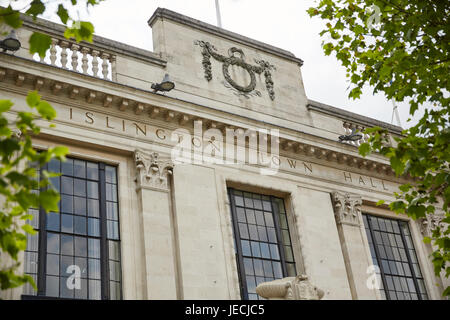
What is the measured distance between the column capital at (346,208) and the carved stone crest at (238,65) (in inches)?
167

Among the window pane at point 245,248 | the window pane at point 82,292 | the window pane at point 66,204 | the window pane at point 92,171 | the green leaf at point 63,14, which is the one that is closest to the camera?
the green leaf at point 63,14

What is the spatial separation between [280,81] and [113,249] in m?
9.95

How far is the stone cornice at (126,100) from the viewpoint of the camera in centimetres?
1784

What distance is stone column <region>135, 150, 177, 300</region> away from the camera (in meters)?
17.4

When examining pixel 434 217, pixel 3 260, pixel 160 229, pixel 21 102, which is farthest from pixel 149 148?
pixel 434 217

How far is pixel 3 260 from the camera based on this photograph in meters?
15.3

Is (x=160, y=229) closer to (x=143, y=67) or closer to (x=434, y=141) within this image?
(x=143, y=67)

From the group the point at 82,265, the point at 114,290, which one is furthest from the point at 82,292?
the point at 114,290

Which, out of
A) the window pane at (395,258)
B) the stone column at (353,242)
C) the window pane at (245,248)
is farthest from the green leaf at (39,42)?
the window pane at (395,258)

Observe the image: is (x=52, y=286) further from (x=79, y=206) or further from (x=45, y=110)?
(x=45, y=110)

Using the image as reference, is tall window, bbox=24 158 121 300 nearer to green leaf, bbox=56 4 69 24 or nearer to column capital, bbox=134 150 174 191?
column capital, bbox=134 150 174 191

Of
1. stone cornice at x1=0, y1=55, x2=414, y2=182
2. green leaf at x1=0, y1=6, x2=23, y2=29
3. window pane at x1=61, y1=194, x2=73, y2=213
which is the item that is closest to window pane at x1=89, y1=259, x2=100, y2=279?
window pane at x1=61, y1=194, x2=73, y2=213

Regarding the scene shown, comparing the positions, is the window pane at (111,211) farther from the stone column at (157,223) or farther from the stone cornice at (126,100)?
the stone cornice at (126,100)
